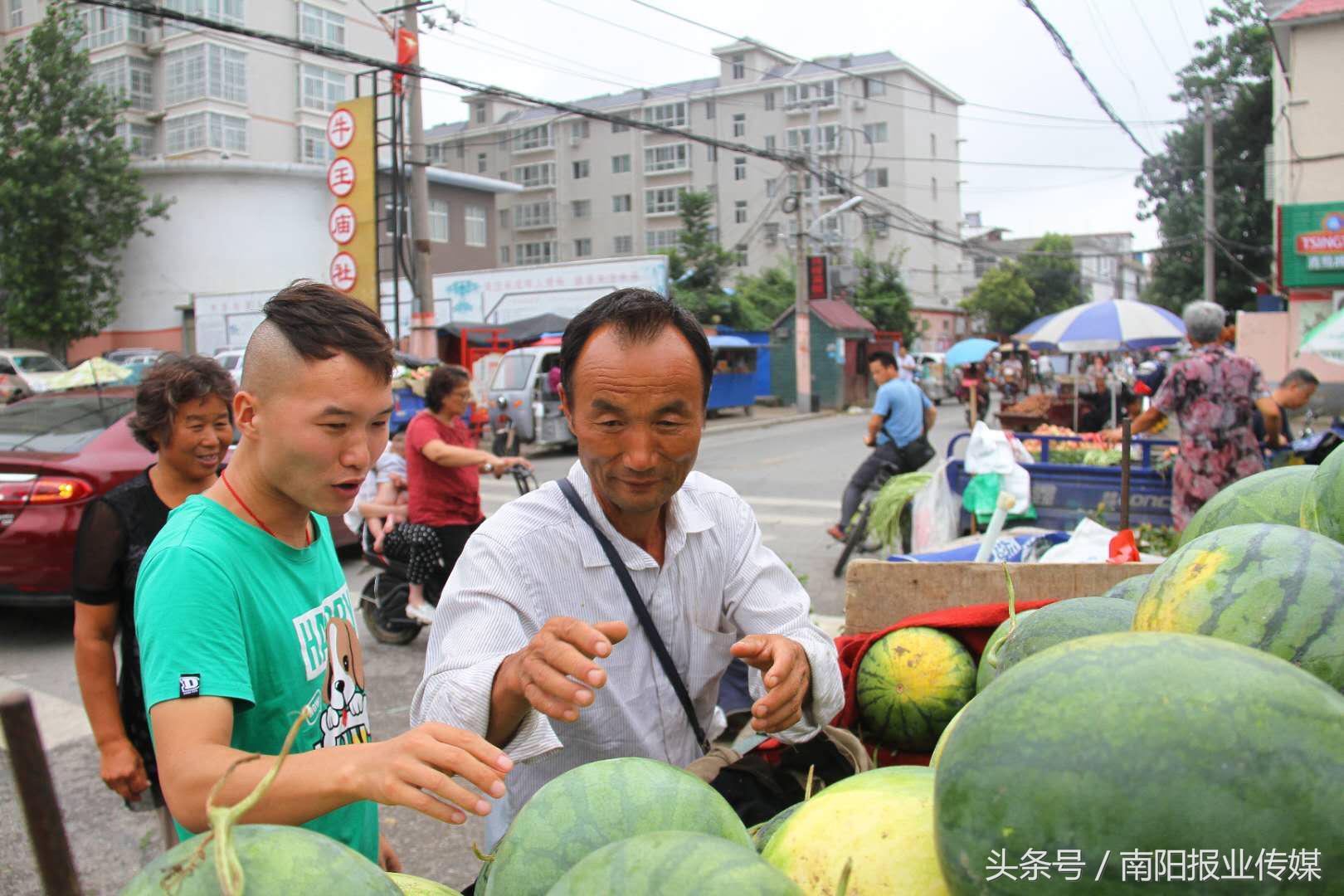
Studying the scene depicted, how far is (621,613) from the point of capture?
1.94 meters

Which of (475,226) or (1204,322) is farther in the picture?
(475,226)

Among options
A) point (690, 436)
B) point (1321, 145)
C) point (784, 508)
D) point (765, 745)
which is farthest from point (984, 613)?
point (1321, 145)

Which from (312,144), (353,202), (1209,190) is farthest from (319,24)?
(1209,190)

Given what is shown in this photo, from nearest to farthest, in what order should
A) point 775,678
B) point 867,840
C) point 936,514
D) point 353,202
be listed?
point 867,840 → point 775,678 → point 936,514 → point 353,202

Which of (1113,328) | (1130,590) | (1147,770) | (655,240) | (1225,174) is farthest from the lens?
(655,240)

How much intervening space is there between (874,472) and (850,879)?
809cm

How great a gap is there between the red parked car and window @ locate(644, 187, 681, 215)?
56.0 metres

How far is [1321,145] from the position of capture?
2014cm

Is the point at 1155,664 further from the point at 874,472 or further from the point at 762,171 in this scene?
the point at 762,171

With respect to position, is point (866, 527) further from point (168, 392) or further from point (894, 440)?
point (168, 392)

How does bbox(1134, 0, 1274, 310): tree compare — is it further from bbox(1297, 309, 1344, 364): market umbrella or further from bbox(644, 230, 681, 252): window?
bbox(644, 230, 681, 252): window

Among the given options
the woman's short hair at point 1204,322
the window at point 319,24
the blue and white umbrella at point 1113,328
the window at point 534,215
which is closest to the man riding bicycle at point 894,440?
the woman's short hair at point 1204,322

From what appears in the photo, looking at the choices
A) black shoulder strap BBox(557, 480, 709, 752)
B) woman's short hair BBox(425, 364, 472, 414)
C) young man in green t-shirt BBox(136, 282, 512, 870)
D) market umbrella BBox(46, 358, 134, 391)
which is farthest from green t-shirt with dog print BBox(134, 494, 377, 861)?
market umbrella BBox(46, 358, 134, 391)

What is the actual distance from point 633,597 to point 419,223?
49.2ft
